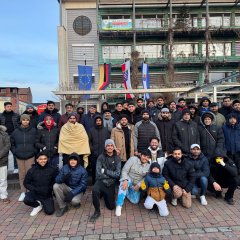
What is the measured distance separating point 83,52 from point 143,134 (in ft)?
75.8

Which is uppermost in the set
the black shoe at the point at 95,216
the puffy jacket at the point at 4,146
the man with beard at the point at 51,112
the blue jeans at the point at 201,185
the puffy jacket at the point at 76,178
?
the man with beard at the point at 51,112

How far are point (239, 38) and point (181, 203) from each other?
2684cm

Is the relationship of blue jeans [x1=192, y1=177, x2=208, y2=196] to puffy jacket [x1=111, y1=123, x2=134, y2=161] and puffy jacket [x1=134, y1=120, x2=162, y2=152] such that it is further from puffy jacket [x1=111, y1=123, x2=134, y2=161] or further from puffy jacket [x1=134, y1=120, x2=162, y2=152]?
puffy jacket [x1=111, y1=123, x2=134, y2=161]

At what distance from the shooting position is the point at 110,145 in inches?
219

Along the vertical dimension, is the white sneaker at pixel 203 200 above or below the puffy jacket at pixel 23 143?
below

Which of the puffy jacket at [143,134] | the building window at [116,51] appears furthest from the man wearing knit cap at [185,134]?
the building window at [116,51]

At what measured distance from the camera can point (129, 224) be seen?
15.7 ft

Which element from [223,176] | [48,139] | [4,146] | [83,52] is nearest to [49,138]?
[48,139]

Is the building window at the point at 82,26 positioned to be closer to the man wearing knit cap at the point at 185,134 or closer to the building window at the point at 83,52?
the building window at the point at 83,52

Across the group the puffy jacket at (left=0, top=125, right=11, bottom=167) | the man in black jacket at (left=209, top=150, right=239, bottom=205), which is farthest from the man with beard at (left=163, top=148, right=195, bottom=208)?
the puffy jacket at (left=0, top=125, right=11, bottom=167)

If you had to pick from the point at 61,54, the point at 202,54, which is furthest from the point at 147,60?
the point at 61,54

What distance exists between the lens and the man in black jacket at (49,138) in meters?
6.14

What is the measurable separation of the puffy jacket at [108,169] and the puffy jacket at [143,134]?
31.1 inches

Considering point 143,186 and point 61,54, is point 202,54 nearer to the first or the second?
point 61,54
